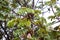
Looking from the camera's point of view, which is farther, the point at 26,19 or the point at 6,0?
the point at 6,0

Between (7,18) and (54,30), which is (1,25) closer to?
(7,18)

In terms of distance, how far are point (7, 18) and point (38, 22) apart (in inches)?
18.5

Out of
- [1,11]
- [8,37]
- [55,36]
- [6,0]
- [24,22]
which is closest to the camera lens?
[24,22]

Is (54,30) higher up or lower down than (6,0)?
lower down

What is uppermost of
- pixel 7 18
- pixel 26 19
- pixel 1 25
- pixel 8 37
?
pixel 26 19

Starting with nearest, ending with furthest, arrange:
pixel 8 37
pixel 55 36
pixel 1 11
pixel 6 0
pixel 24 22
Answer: pixel 24 22, pixel 55 36, pixel 1 11, pixel 6 0, pixel 8 37

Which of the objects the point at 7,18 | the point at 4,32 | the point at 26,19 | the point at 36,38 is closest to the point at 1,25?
the point at 4,32

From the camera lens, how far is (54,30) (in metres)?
0.99

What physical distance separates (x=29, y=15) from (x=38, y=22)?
0.25 feet

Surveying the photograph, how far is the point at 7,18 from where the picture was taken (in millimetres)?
1377

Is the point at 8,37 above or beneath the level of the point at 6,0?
beneath

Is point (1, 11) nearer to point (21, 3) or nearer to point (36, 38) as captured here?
point (21, 3)

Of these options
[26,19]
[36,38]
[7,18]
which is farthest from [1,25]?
[26,19]

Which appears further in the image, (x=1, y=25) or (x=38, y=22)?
(x=1, y=25)
